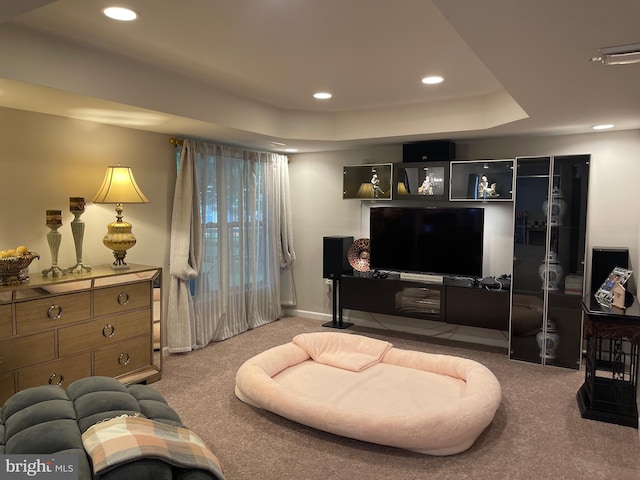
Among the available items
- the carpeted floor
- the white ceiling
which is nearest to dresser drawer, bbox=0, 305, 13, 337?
the carpeted floor

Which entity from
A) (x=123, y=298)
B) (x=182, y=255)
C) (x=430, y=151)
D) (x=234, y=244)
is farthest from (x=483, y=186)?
(x=123, y=298)

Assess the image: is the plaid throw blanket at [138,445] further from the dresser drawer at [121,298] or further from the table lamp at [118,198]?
the table lamp at [118,198]

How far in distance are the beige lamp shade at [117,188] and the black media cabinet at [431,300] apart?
8.87ft

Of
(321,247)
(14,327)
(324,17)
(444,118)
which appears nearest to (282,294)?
(321,247)

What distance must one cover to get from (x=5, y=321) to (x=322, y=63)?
8.94 ft

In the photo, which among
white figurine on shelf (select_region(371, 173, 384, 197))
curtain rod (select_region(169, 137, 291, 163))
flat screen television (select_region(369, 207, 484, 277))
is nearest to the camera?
curtain rod (select_region(169, 137, 291, 163))

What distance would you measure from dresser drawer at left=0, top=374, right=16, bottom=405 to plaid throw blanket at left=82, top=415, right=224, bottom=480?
4.77 feet

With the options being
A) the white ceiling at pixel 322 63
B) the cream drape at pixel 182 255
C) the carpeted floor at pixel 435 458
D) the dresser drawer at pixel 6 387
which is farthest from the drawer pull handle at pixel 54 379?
the white ceiling at pixel 322 63

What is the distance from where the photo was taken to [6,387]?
2.96m

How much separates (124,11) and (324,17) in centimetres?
105

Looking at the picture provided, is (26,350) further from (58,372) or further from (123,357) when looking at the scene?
(123,357)

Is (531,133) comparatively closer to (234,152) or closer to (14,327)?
(234,152)

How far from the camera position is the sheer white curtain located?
474 centimetres

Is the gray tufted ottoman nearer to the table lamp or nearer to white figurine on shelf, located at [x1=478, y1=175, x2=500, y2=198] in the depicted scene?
the table lamp
